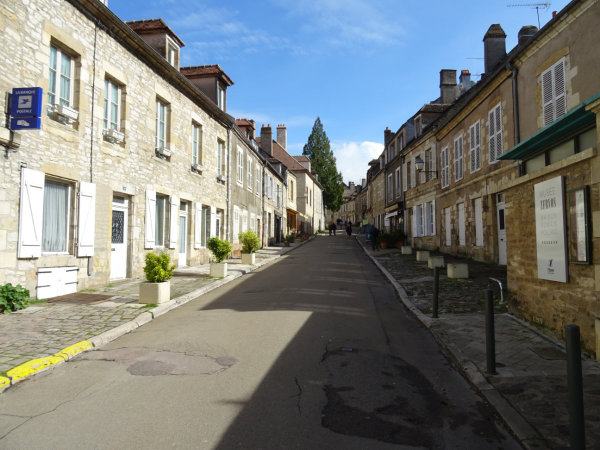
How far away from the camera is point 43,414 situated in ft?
11.2

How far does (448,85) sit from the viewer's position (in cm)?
2373

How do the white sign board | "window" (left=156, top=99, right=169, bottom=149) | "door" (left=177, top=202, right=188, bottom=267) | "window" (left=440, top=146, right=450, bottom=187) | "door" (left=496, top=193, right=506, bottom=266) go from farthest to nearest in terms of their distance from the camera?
"window" (left=440, top=146, right=450, bottom=187) → "door" (left=177, top=202, right=188, bottom=267) → "door" (left=496, top=193, right=506, bottom=266) → "window" (left=156, top=99, right=169, bottom=149) → the white sign board

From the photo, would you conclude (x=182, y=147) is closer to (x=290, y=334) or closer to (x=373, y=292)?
(x=373, y=292)

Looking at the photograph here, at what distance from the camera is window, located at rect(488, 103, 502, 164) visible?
13891 mm

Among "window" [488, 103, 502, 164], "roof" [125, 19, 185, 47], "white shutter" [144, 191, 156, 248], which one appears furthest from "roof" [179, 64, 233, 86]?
"window" [488, 103, 502, 164]

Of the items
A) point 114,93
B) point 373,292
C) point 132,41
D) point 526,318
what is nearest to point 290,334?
point 526,318

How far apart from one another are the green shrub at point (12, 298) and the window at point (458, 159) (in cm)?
1558

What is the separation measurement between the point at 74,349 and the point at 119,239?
624 centimetres

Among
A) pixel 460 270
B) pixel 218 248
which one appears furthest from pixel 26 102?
pixel 460 270

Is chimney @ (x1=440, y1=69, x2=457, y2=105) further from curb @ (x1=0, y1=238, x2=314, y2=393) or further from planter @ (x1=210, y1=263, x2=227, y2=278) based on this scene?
curb @ (x1=0, y1=238, x2=314, y2=393)

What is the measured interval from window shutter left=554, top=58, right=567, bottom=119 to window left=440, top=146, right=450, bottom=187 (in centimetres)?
856

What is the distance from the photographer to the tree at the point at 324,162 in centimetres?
5656

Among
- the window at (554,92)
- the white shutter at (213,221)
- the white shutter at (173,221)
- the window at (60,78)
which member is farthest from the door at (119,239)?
the window at (554,92)

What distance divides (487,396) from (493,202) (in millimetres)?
12031
